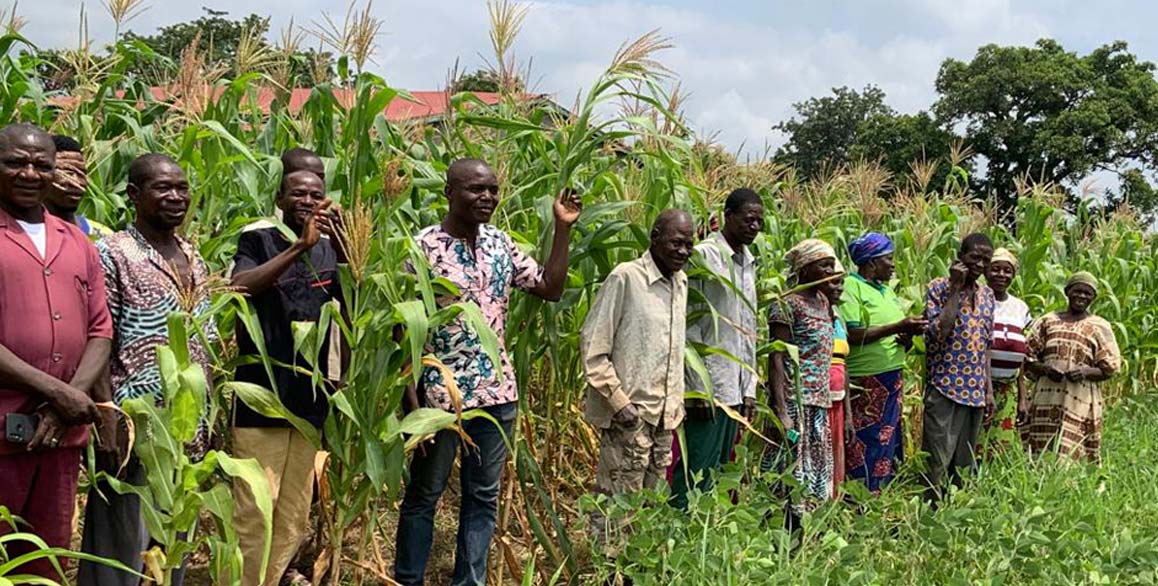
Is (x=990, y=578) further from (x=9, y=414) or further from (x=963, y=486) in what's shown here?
(x=9, y=414)

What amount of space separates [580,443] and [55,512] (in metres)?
2.22

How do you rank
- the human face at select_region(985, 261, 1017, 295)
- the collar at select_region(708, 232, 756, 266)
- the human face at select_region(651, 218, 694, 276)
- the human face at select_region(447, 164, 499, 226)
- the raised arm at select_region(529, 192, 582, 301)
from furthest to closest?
the human face at select_region(985, 261, 1017, 295)
the collar at select_region(708, 232, 756, 266)
the human face at select_region(651, 218, 694, 276)
the raised arm at select_region(529, 192, 582, 301)
the human face at select_region(447, 164, 499, 226)

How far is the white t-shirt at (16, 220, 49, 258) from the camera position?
8.06 feet

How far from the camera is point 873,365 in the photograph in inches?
185

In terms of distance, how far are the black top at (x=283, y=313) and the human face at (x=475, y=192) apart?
0.40m

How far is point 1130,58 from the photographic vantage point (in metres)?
23.4

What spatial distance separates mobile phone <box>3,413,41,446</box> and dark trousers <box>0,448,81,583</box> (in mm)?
57

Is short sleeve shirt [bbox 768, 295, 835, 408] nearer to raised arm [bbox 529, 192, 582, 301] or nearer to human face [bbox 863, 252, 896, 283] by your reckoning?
human face [bbox 863, 252, 896, 283]

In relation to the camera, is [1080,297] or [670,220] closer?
[670,220]

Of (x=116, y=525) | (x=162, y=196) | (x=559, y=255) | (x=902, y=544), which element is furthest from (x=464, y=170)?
(x=902, y=544)

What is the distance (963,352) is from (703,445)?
153cm

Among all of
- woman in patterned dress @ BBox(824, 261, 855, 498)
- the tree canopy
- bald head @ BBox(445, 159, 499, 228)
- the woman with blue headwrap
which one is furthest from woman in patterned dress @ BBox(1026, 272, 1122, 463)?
the tree canopy

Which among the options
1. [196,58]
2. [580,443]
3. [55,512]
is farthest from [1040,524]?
[196,58]

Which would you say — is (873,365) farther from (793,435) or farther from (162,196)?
(162,196)
